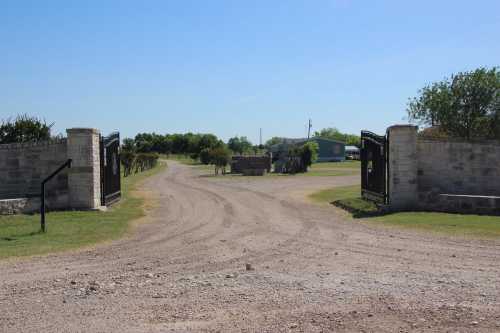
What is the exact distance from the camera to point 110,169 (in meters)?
18.7

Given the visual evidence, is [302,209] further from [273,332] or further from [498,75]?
[498,75]

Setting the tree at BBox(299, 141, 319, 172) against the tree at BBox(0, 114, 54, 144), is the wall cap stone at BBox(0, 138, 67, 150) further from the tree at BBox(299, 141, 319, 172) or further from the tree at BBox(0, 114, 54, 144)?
the tree at BBox(299, 141, 319, 172)

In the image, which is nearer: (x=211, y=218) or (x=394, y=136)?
(x=211, y=218)

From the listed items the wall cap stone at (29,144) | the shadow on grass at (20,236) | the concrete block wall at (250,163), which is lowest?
the shadow on grass at (20,236)

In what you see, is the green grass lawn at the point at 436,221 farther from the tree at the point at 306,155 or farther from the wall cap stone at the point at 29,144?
the tree at the point at 306,155

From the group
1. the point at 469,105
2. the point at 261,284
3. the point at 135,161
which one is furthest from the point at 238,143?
the point at 261,284

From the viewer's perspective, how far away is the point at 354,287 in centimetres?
690

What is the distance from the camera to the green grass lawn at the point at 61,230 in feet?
33.5

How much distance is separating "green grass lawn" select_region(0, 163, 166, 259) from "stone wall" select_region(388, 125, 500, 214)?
821cm

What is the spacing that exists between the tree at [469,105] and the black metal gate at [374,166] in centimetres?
1364

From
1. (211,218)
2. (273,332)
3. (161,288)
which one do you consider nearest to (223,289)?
(161,288)

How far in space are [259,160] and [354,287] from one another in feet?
124

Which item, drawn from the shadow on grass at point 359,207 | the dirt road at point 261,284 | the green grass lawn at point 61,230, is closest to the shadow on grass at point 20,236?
the green grass lawn at point 61,230

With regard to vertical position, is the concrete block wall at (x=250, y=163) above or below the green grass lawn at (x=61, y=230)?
above
